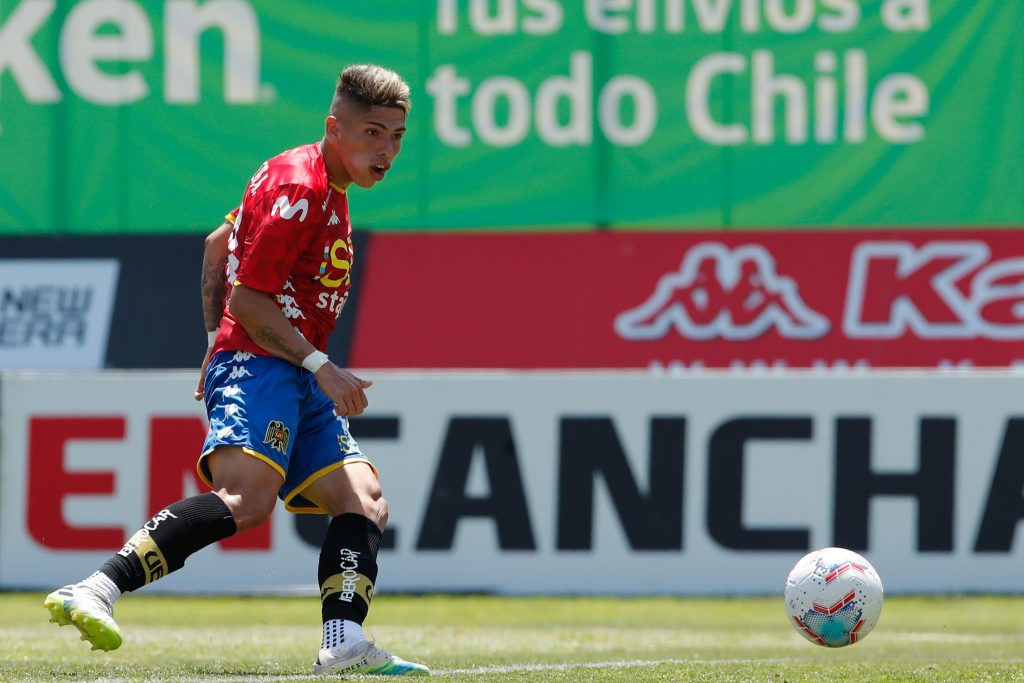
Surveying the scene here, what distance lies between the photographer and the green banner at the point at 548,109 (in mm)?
12578

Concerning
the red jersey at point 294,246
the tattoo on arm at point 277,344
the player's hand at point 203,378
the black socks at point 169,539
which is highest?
the red jersey at point 294,246

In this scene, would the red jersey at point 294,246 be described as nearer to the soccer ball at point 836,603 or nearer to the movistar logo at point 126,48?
the soccer ball at point 836,603

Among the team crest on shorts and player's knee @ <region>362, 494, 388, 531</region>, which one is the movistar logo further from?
the team crest on shorts

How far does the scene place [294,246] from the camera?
18.4ft

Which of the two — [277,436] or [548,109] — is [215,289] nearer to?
[277,436]

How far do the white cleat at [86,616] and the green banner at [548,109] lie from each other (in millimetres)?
7874

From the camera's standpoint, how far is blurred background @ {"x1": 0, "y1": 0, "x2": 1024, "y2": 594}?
1109 cm

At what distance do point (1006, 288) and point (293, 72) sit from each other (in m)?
5.23

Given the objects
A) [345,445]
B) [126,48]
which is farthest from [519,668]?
[126,48]

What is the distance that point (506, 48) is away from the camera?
12992 mm

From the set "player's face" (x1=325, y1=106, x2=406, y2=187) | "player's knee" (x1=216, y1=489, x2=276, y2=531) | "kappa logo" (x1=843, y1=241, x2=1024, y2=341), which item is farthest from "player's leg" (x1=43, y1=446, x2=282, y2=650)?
"kappa logo" (x1=843, y1=241, x2=1024, y2=341)

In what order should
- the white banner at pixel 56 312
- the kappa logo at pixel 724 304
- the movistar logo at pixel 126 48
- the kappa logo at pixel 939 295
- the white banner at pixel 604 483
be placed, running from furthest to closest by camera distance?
the movistar logo at pixel 126 48, the white banner at pixel 56 312, the kappa logo at pixel 724 304, the kappa logo at pixel 939 295, the white banner at pixel 604 483

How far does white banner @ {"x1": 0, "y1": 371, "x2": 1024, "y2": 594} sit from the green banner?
1.92m

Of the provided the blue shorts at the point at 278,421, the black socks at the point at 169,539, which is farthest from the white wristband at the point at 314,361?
the black socks at the point at 169,539
